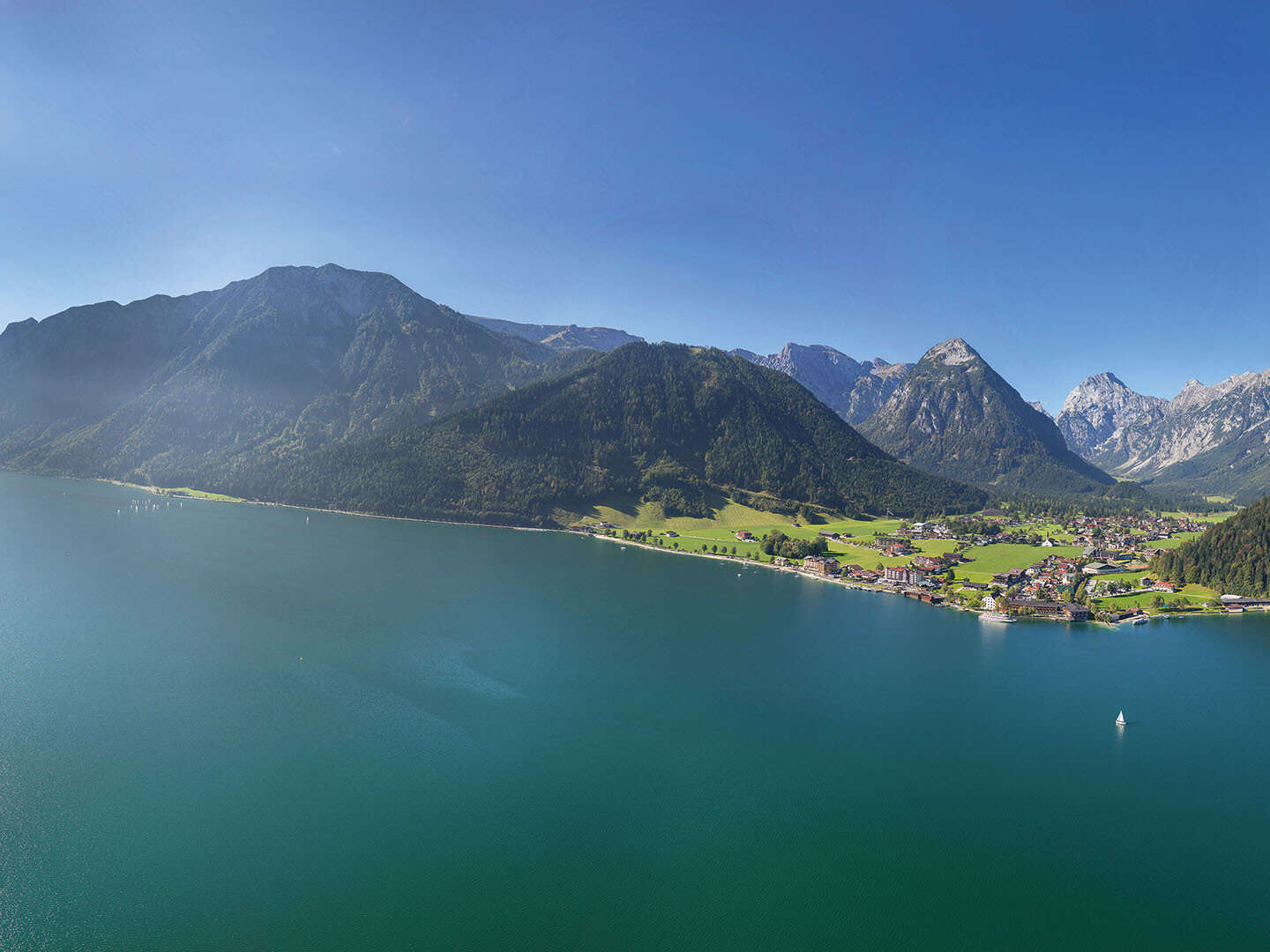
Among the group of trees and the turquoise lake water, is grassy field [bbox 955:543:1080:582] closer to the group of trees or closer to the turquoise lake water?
the group of trees

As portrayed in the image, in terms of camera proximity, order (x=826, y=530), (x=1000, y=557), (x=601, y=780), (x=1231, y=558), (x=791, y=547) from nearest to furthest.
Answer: (x=601, y=780)
(x=1231, y=558)
(x=1000, y=557)
(x=791, y=547)
(x=826, y=530)

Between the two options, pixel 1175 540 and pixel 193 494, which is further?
pixel 193 494

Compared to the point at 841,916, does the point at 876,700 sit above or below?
above

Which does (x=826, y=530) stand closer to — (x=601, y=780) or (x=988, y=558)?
(x=988, y=558)

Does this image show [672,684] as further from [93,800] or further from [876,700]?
[93,800]

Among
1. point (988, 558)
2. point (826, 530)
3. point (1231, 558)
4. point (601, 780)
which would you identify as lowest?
point (601, 780)

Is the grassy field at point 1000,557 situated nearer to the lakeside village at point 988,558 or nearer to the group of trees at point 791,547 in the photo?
the lakeside village at point 988,558

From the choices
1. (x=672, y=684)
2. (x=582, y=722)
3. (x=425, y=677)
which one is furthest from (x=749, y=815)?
(x=425, y=677)

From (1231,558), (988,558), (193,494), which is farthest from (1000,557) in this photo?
(193,494)
